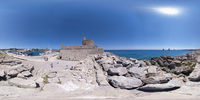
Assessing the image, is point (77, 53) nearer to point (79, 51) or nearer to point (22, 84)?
point (79, 51)

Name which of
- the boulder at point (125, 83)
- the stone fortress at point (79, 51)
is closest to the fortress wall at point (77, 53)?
the stone fortress at point (79, 51)

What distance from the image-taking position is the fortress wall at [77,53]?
21.4m

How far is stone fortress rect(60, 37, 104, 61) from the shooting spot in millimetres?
21516

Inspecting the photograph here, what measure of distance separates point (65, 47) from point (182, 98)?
77.1ft

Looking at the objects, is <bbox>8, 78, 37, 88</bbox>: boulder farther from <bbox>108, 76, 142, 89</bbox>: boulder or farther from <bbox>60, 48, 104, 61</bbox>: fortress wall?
<bbox>60, 48, 104, 61</bbox>: fortress wall

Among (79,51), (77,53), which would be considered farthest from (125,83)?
(77,53)

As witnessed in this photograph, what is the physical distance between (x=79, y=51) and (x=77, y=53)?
74 cm

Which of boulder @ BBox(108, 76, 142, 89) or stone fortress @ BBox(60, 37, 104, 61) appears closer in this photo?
boulder @ BBox(108, 76, 142, 89)

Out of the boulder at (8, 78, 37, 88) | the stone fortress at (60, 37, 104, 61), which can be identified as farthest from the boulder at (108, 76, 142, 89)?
the stone fortress at (60, 37, 104, 61)

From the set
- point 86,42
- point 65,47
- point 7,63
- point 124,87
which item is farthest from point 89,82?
point 65,47

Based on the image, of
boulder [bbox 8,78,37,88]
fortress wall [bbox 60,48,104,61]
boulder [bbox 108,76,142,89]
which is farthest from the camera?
fortress wall [bbox 60,48,104,61]

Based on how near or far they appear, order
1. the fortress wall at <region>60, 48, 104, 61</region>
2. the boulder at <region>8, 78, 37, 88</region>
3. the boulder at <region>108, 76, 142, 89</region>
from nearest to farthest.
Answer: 1. the boulder at <region>8, 78, 37, 88</region>
2. the boulder at <region>108, 76, 142, 89</region>
3. the fortress wall at <region>60, 48, 104, 61</region>

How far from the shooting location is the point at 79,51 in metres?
22.0

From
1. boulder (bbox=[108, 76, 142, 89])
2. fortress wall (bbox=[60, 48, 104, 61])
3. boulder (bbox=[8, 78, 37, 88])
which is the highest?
fortress wall (bbox=[60, 48, 104, 61])
